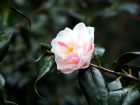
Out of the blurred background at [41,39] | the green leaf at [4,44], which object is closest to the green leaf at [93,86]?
the green leaf at [4,44]

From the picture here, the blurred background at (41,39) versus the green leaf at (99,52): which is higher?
the green leaf at (99,52)

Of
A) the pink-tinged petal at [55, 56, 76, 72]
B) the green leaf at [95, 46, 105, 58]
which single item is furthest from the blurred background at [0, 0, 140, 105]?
the pink-tinged petal at [55, 56, 76, 72]

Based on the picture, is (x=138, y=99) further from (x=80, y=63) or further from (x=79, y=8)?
(x=79, y=8)

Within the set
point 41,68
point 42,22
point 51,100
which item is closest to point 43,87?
point 51,100

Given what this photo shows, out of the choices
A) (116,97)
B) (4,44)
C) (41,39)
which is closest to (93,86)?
(116,97)

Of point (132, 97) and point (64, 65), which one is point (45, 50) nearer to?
point (64, 65)

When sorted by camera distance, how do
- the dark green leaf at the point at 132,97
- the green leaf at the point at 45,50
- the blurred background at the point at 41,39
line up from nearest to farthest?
the dark green leaf at the point at 132,97, the green leaf at the point at 45,50, the blurred background at the point at 41,39

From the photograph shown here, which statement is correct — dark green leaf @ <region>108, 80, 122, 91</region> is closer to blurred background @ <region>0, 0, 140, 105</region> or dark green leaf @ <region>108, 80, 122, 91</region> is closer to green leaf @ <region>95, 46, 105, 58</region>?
green leaf @ <region>95, 46, 105, 58</region>

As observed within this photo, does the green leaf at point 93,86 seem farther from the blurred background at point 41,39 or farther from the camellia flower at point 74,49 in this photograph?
the blurred background at point 41,39
